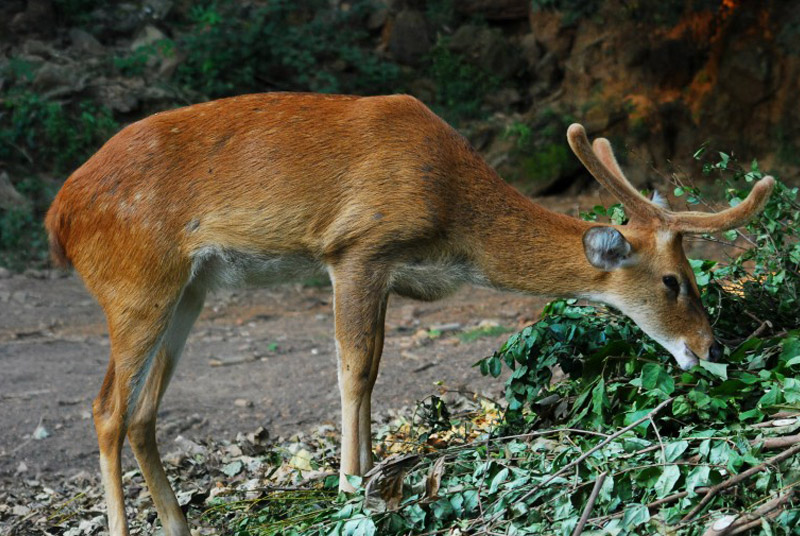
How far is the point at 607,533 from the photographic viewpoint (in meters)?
3.86

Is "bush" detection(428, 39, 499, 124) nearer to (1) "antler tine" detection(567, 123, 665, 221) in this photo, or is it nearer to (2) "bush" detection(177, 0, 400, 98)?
→ (2) "bush" detection(177, 0, 400, 98)

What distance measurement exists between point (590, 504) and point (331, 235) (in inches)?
78.1

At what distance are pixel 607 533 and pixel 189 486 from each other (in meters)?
3.02

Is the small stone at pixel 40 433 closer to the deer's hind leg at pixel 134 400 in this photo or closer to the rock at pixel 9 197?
the deer's hind leg at pixel 134 400

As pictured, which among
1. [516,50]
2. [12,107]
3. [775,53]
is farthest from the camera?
[516,50]

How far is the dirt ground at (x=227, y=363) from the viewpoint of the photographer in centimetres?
711

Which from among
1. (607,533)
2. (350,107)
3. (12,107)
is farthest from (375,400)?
(12,107)

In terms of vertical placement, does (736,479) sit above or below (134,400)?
above

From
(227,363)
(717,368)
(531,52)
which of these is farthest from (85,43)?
(717,368)

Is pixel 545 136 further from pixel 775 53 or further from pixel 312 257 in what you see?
pixel 312 257

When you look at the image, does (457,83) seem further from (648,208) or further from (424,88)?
(648,208)

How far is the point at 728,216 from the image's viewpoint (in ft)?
15.1

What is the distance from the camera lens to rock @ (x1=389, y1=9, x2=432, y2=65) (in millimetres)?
15922

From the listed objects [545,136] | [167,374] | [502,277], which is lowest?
[545,136]
